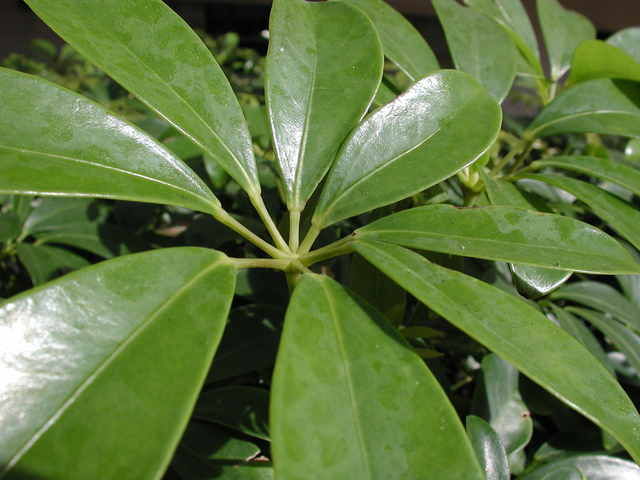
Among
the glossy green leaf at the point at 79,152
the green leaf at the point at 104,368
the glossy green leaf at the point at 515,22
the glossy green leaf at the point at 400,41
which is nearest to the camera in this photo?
the green leaf at the point at 104,368

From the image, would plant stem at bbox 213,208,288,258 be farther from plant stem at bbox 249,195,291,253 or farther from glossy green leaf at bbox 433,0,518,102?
glossy green leaf at bbox 433,0,518,102

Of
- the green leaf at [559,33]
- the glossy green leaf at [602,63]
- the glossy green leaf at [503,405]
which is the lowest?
the glossy green leaf at [503,405]

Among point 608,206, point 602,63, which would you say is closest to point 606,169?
point 608,206

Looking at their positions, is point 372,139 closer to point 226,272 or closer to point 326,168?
point 326,168

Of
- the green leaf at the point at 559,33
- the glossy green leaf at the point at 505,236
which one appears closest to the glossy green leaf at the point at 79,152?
the glossy green leaf at the point at 505,236

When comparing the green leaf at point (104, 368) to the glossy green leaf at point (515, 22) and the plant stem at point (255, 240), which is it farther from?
the glossy green leaf at point (515, 22)

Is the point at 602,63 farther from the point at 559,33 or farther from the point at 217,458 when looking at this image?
the point at 217,458
